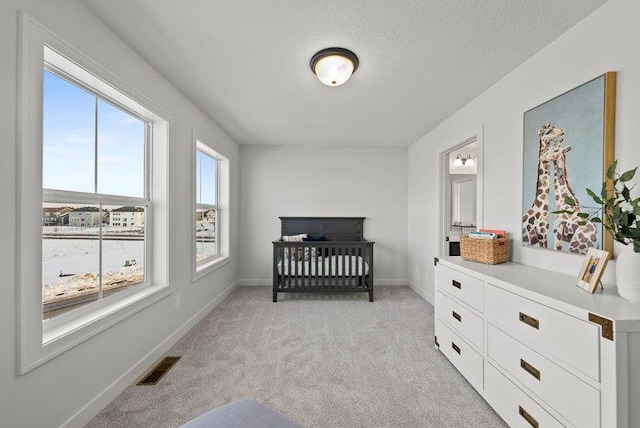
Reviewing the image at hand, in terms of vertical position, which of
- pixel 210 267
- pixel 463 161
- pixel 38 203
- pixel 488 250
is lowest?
pixel 210 267

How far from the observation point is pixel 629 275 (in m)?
1.19

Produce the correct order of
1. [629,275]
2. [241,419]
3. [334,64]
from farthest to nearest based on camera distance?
[334,64], [629,275], [241,419]

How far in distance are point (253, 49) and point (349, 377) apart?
2.46 meters

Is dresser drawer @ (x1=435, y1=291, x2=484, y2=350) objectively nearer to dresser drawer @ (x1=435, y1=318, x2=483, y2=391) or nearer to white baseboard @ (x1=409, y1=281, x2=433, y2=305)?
dresser drawer @ (x1=435, y1=318, x2=483, y2=391)

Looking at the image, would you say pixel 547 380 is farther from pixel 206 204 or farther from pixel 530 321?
pixel 206 204

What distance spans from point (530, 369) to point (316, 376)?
4.39ft

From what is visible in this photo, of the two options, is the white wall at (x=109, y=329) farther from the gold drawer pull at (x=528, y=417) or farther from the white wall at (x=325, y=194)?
the gold drawer pull at (x=528, y=417)

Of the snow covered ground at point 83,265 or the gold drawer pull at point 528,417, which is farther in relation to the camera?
the snow covered ground at point 83,265

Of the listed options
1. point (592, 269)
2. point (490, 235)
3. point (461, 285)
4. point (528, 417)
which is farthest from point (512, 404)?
point (490, 235)

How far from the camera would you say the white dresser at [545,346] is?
1.01 m

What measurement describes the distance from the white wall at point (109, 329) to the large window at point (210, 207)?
1.16 feet

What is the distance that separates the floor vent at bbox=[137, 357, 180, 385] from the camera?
1.94 metres

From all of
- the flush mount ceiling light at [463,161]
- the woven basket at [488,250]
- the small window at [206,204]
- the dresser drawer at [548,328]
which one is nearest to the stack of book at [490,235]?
the woven basket at [488,250]

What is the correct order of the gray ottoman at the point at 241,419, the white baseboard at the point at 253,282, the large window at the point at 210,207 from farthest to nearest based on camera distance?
the white baseboard at the point at 253,282
the large window at the point at 210,207
the gray ottoman at the point at 241,419
